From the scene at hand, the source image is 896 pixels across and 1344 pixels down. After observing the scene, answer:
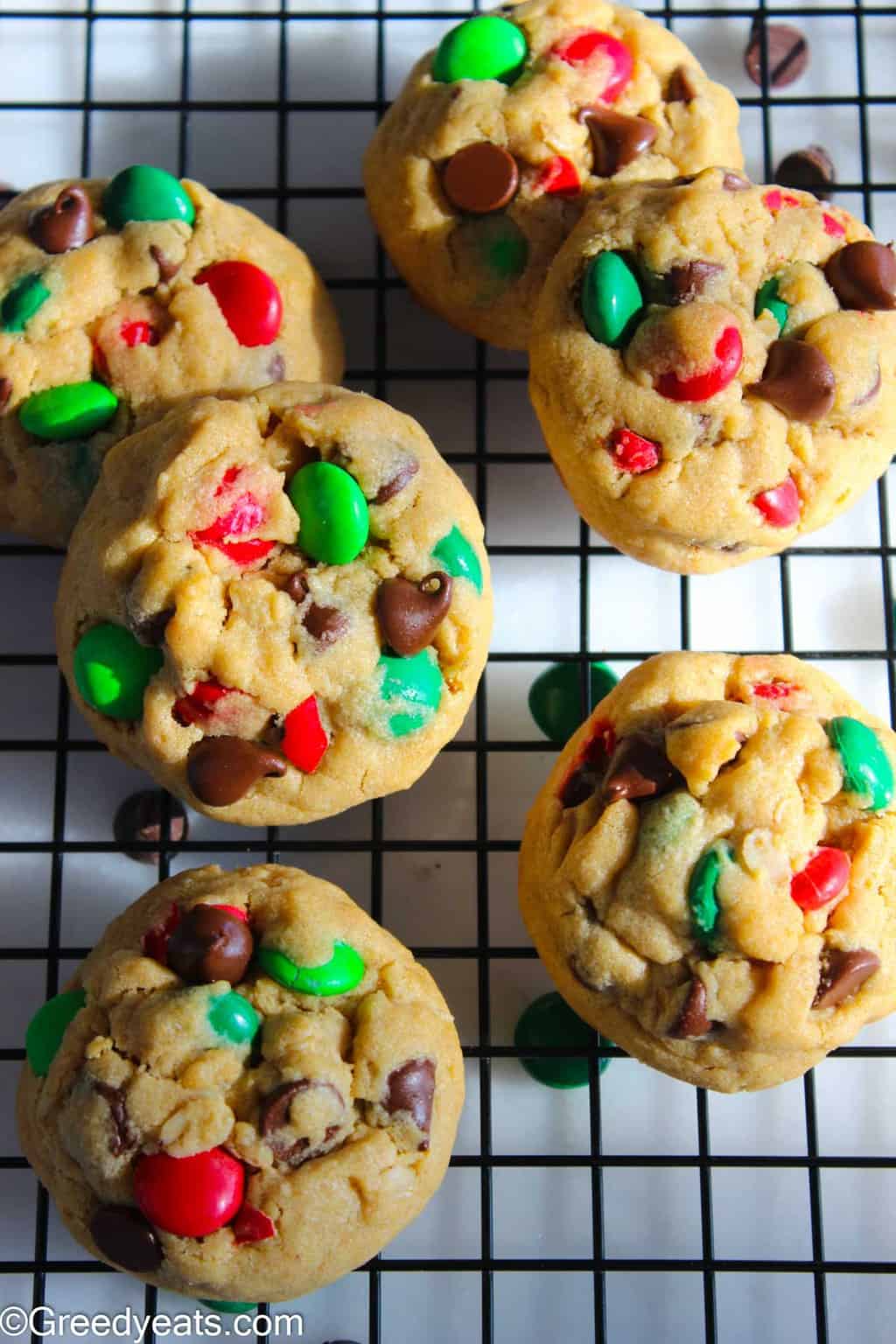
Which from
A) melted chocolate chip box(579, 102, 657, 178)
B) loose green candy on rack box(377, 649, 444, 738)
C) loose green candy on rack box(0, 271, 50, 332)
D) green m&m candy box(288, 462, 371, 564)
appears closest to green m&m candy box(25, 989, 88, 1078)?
loose green candy on rack box(377, 649, 444, 738)

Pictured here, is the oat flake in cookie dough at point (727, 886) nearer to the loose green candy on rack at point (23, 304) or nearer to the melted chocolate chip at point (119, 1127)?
the melted chocolate chip at point (119, 1127)

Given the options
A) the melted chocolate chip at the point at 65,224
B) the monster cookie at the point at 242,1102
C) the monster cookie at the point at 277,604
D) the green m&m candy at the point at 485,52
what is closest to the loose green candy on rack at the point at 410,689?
the monster cookie at the point at 277,604

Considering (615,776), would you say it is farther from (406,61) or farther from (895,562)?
(406,61)

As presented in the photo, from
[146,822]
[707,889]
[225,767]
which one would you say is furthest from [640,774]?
[146,822]

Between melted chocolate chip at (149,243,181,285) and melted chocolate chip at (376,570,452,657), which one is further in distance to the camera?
melted chocolate chip at (149,243,181,285)

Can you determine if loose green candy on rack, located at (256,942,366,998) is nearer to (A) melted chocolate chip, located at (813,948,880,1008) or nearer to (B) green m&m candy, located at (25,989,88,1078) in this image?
(B) green m&m candy, located at (25,989,88,1078)

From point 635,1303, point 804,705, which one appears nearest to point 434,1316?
point 635,1303
